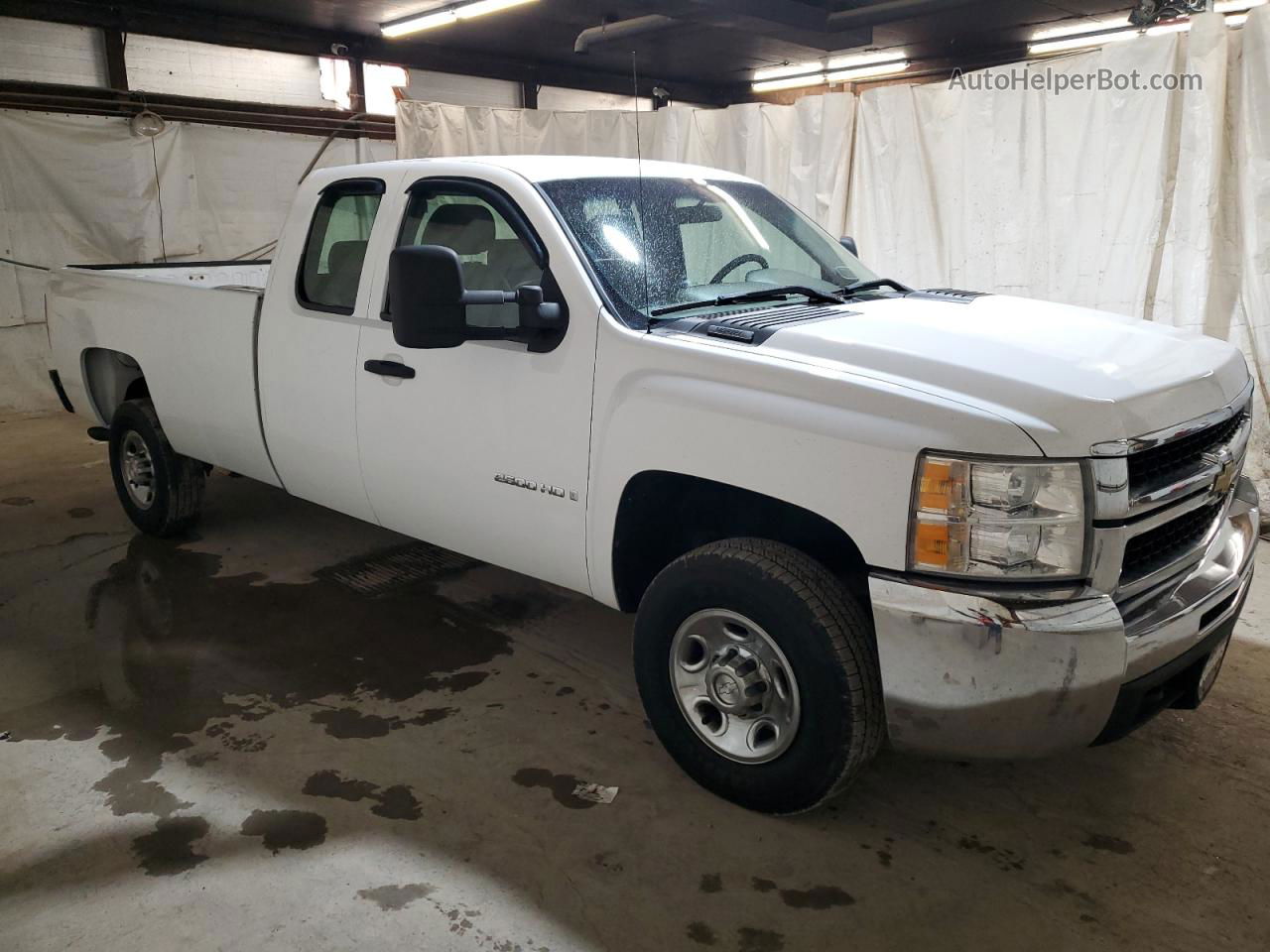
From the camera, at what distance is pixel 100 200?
366 inches

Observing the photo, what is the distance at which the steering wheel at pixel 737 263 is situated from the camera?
11.5 ft

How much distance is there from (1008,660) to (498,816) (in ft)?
4.99

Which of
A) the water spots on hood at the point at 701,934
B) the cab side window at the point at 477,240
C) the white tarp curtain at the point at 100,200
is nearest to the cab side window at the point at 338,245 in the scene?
the cab side window at the point at 477,240

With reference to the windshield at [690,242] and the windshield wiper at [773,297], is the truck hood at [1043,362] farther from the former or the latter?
the windshield at [690,242]

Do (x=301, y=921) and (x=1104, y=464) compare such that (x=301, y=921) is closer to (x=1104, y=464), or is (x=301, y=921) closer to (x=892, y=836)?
(x=892, y=836)

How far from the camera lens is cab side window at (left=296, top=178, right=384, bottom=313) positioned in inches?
156

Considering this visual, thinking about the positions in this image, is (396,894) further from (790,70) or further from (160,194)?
(790,70)

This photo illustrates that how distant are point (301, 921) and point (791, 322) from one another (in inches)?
83.4

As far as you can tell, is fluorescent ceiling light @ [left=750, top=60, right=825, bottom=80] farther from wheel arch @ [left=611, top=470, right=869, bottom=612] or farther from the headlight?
the headlight

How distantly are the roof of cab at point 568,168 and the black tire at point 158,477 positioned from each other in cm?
193

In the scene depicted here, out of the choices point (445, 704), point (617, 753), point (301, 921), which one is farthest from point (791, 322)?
point (301, 921)

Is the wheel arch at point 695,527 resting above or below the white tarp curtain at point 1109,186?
below

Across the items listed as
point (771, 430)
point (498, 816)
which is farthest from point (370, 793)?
point (771, 430)

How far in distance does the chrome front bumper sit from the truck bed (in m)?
3.10
